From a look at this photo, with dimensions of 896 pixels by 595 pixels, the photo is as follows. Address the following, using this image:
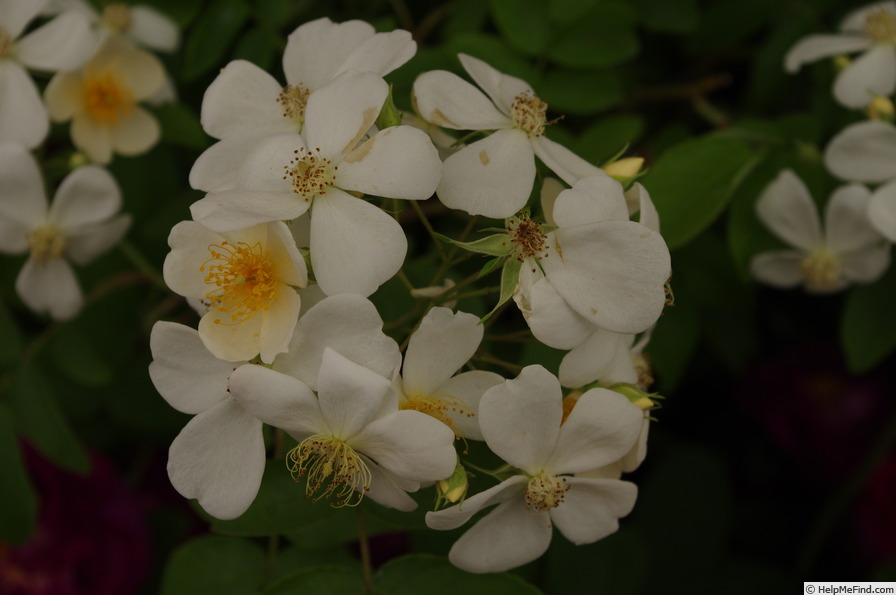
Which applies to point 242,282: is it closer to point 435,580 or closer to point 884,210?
point 435,580

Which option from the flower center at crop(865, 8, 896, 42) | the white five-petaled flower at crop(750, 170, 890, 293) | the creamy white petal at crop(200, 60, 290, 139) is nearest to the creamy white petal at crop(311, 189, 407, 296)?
the creamy white petal at crop(200, 60, 290, 139)

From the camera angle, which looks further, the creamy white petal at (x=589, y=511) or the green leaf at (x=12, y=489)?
the green leaf at (x=12, y=489)

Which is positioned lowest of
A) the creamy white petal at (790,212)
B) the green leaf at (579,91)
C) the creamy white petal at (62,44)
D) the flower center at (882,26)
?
the creamy white petal at (790,212)

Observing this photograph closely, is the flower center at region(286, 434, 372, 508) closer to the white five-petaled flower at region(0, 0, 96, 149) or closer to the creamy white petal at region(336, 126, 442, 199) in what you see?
the creamy white petal at region(336, 126, 442, 199)

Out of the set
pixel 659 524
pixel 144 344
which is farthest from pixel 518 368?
pixel 144 344

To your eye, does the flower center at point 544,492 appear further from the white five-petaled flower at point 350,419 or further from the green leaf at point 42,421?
the green leaf at point 42,421

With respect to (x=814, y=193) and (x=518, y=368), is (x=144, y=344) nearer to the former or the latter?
(x=518, y=368)

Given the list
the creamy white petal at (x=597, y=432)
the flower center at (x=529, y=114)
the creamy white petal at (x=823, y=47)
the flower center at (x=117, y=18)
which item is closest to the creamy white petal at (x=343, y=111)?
the flower center at (x=529, y=114)

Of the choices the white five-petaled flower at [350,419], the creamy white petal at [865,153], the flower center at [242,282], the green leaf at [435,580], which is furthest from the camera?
the creamy white petal at [865,153]
